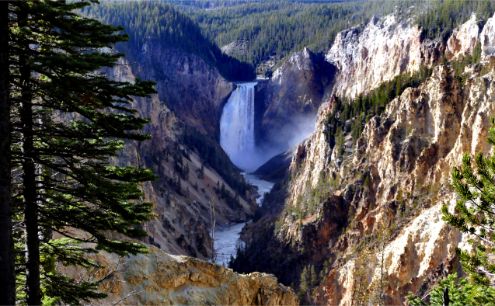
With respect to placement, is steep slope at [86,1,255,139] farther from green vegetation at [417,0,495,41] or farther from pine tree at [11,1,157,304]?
pine tree at [11,1,157,304]

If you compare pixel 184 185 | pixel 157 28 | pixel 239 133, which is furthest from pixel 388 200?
pixel 157 28

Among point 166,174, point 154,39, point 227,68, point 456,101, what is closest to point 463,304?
point 456,101

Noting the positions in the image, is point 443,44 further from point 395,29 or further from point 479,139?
point 479,139

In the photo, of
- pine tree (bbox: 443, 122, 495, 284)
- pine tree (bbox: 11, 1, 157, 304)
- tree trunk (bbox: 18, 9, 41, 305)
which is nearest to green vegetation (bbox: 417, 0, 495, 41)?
pine tree (bbox: 443, 122, 495, 284)

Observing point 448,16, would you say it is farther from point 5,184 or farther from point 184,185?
point 5,184

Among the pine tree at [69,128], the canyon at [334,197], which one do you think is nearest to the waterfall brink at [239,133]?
the canyon at [334,197]
